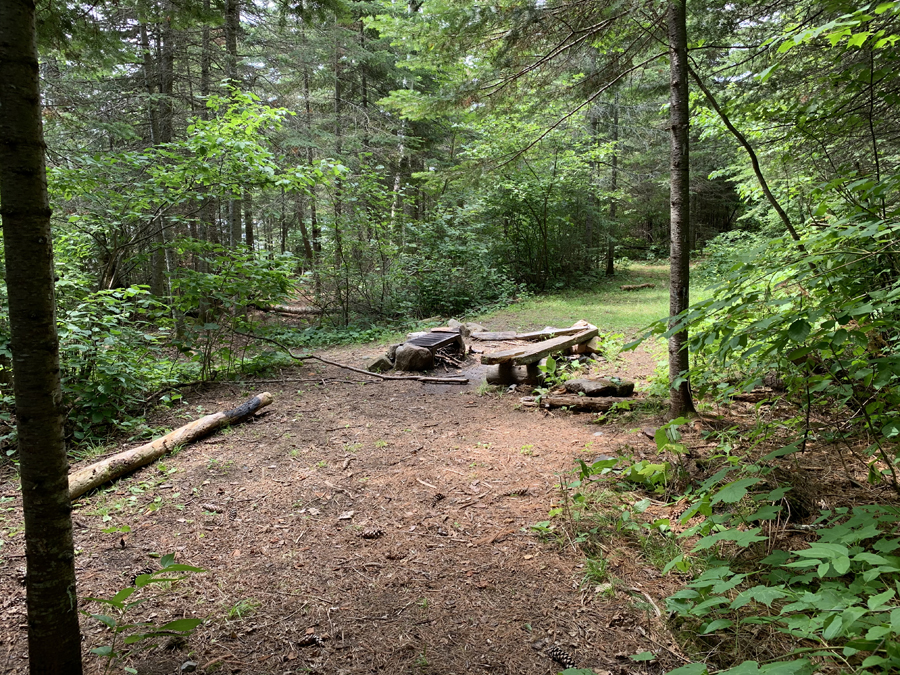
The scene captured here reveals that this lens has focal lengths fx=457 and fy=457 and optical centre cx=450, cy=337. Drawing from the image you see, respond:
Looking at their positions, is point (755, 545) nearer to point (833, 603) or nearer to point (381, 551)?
point (833, 603)

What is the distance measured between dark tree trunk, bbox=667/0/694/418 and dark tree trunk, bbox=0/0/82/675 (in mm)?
3921

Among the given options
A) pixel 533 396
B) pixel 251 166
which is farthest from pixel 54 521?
pixel 251 166

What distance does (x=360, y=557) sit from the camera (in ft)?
9.16

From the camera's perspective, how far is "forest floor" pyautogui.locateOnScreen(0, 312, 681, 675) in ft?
6.72

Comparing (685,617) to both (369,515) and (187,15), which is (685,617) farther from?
(187,15)

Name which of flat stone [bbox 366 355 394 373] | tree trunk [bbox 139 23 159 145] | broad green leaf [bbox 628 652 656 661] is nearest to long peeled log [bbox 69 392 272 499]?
flat stone [bbox 366 355 394 373]

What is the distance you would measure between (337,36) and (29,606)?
14.8m

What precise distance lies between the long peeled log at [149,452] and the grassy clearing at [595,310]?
6.79 metres

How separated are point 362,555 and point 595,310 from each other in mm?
10687

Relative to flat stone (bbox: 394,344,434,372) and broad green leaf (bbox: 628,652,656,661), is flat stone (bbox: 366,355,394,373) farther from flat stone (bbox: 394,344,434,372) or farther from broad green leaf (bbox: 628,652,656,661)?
broad green leaf (bbox: 628,652,656,661)

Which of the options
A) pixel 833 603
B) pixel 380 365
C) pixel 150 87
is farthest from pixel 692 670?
pixel 150 87

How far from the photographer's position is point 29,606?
154 centimetres

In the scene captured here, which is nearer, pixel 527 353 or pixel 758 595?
pixel 758 595

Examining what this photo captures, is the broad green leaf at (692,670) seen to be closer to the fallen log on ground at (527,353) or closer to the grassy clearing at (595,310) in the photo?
the fallen log on ground at (527,353)
